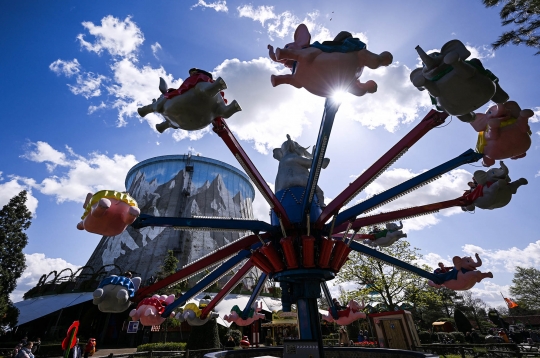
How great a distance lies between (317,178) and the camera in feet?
16.6

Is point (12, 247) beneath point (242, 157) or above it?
above

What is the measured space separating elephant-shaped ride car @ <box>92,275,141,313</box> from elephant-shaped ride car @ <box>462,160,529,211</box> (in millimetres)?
7130

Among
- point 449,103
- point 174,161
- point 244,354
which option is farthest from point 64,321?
point 449,103

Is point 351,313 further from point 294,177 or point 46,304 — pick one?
point 46,304

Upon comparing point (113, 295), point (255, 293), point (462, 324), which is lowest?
point (113, 295)

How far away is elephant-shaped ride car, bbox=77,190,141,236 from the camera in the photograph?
167 inches

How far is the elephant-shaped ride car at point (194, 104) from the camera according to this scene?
3.45m

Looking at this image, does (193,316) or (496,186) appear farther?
(193,316)

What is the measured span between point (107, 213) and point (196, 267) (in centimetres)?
257

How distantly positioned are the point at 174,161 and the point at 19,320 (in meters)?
25.7

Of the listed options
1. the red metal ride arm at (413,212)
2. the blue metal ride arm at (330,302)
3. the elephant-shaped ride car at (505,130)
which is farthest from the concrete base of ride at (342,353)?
the elephant-shaped ride car at (505,130)

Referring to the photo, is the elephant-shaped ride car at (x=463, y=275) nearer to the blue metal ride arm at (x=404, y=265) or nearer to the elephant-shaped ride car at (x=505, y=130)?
the blue metal ride arm at (x=404, y=265)

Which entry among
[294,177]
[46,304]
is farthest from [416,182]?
[46,304]

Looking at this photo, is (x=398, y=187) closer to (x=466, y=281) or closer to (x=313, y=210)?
(x=313, y=210)
